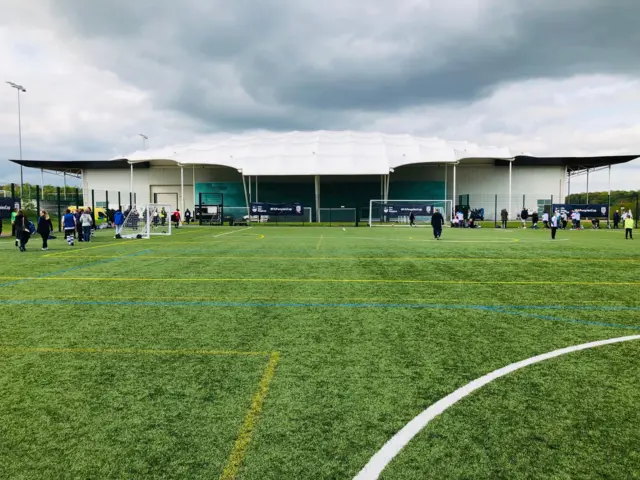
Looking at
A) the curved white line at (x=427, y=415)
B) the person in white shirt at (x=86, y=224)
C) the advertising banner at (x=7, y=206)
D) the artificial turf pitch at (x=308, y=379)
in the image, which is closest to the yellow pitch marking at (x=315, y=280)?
the artificial turf pitch at (x=308, y=379)

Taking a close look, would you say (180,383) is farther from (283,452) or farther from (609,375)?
(609,375)

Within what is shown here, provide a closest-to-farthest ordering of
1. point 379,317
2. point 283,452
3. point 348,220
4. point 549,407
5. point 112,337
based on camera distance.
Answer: point 283,452, point 549,407, point 112,337, point 379,317, point 348,220

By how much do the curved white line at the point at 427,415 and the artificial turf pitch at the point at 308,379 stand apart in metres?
0.08

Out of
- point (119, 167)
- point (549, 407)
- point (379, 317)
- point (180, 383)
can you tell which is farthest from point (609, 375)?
point (119, 167)

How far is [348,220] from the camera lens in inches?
2105

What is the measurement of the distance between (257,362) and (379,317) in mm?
2813

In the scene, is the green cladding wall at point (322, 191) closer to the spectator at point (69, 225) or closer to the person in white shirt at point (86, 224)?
the person in white shirt at point (86, 224)

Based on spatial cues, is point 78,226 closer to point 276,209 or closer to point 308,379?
point 308,379

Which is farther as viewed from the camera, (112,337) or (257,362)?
(112,337)

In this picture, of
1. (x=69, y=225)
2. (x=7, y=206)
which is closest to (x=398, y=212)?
(x=69, y=225)

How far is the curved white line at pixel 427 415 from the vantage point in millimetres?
3324

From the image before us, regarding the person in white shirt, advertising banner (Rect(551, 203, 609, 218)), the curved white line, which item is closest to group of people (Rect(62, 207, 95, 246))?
the person in white shirt

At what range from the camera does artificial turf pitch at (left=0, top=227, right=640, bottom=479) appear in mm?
3447

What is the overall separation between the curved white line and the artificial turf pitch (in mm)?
82
